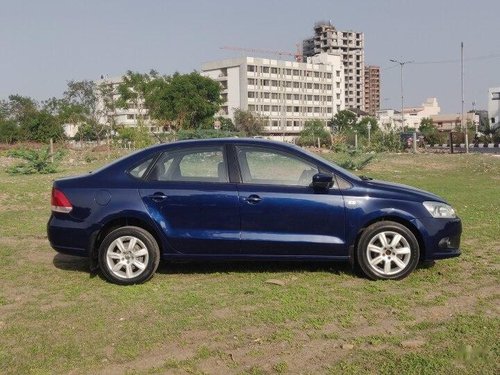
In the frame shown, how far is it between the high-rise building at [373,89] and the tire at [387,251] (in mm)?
177116

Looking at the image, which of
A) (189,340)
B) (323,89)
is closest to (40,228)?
(189,340)

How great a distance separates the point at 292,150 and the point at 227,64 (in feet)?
350

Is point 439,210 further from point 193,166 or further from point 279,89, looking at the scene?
point 279,89

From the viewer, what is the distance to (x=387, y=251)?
5855mm

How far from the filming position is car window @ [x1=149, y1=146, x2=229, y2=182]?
19.7 ft

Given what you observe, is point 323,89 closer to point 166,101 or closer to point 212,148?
point 166,101

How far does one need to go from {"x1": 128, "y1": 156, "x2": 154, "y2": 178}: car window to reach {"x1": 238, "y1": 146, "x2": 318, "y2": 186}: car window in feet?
3.13

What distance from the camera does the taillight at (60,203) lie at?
19.4ft

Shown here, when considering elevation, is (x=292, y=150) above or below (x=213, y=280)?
above

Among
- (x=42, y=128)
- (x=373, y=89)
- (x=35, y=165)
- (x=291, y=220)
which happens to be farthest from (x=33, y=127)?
(x=373, y=89)

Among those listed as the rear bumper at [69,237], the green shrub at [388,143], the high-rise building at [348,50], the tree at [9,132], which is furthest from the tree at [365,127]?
the high-rise building at [348,50]

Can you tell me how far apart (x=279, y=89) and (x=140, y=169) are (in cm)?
10763

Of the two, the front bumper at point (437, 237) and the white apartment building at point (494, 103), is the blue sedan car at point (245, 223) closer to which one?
the front bumper at point (437, 237)

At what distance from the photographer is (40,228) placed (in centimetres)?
927
